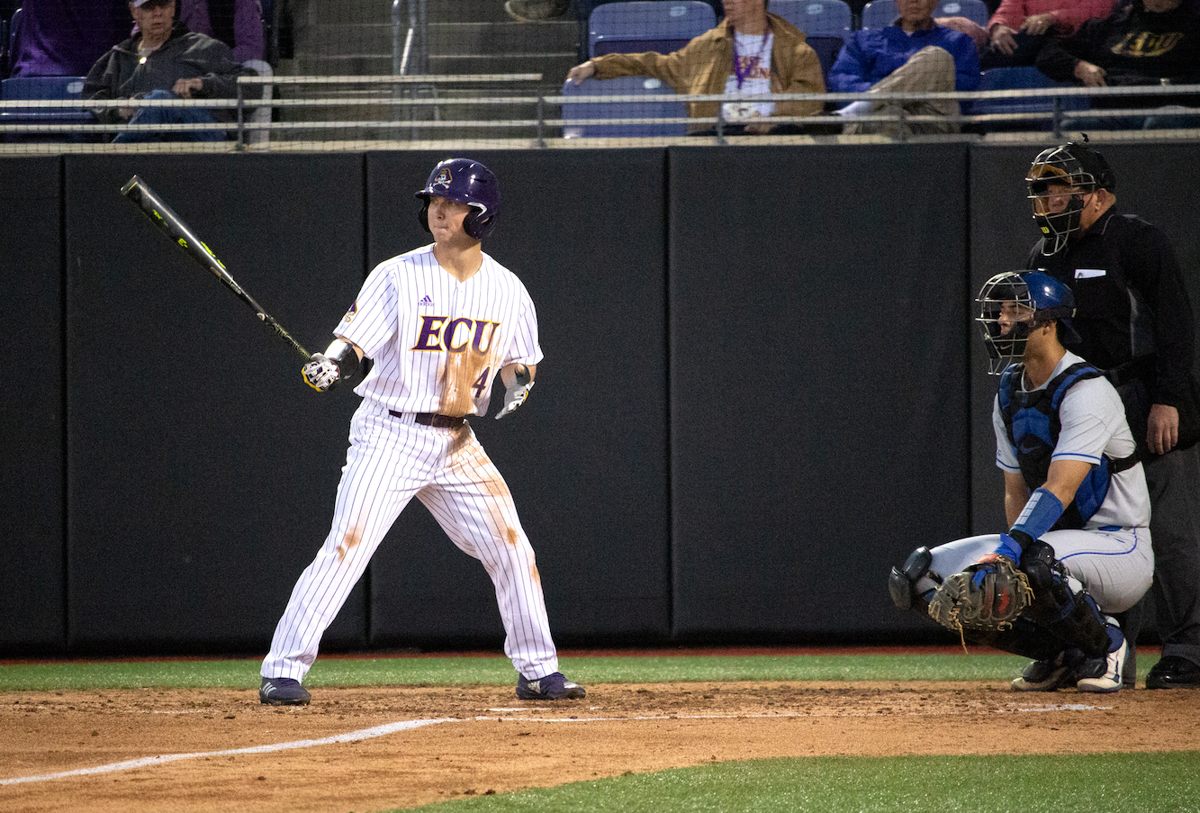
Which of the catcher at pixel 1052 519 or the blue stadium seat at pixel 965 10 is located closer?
the catcher at pixel 1052 519

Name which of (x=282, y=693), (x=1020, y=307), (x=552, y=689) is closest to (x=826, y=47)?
(x=1020, y=307)

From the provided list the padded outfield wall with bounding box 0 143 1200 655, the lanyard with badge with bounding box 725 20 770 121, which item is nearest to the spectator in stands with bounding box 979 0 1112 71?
the padded outfield wall with bounding box 0 143 1200 655

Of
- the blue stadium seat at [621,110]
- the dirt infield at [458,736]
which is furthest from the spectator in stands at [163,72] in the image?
the dirt infield at [458,736]

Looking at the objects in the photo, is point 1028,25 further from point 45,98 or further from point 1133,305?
point 45,98

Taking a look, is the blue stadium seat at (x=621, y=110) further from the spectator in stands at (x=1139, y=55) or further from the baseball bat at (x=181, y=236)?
the baseball bat at (x=181, y=236)

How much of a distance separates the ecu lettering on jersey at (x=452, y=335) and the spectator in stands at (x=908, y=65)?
140 inches

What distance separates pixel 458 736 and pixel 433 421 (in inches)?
48.7

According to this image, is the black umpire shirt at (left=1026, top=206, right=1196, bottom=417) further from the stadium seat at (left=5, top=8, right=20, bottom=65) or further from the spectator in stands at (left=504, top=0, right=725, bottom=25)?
the stadium seat at (left=5, top=8, right=20, bottom=65)

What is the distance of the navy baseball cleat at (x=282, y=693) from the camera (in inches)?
174

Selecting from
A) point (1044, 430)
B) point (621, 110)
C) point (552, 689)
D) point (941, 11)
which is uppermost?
point (941, 11)

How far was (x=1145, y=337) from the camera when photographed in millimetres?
4930

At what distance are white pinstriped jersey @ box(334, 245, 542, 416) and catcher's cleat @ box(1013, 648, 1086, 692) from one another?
7.78ft

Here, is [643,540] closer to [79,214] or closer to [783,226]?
[783,226]

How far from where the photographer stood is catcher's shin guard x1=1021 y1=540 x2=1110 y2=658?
418cm
